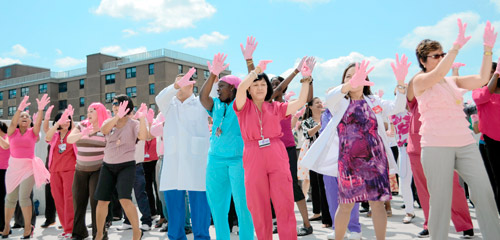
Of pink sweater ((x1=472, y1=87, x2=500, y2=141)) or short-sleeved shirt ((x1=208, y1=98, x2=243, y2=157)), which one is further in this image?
pink sweater ((x1=472, y1=87, x2=500, y2=141))

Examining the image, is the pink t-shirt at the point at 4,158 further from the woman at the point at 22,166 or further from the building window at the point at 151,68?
the building window at the point at 151,68

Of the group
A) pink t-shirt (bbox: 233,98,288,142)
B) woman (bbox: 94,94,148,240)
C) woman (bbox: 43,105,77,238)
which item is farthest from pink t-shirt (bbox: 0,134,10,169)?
pink t-shirt (bbox: 233,98,288,142)

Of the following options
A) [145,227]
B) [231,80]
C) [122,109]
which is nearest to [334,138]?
[231,80]

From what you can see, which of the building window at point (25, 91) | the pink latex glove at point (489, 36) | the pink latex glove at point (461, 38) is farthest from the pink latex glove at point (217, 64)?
the building window at point (25, 91)

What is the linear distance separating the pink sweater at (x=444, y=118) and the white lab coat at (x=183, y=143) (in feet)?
8.56

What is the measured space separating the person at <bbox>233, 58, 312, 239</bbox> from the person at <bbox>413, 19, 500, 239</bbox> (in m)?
1.19

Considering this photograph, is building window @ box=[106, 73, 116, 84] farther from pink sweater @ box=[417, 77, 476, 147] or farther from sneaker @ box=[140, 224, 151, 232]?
pink sweater @ box=[417, 77, 476, 147]

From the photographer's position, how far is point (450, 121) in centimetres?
367

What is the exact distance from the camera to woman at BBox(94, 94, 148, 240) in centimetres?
540

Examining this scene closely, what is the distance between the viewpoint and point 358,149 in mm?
4148

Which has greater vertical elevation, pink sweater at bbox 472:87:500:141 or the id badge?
pink sweater at bbox 472:87:500:141

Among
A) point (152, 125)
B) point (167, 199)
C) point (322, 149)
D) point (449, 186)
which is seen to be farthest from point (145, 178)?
point (449, 186)

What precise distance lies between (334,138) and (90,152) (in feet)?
12.1

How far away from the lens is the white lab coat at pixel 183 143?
4.98 m
